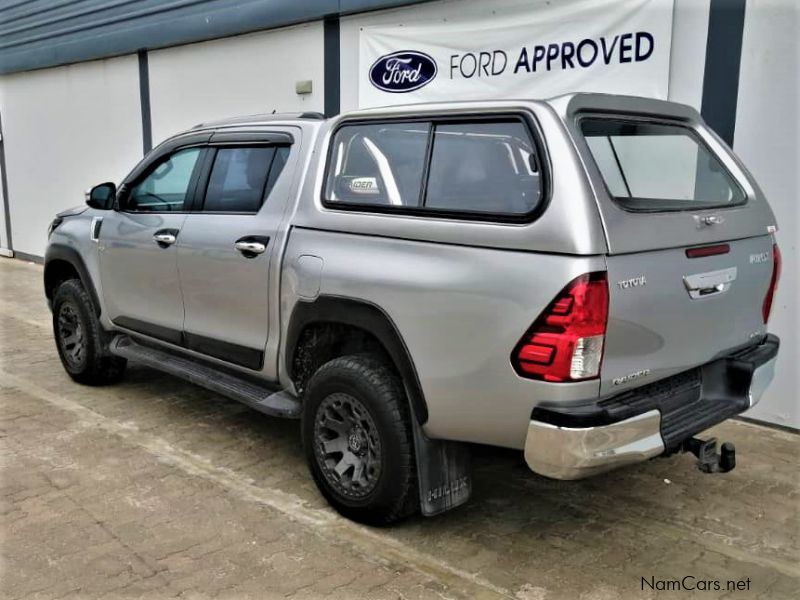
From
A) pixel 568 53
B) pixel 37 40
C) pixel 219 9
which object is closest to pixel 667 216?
pixel 568 53

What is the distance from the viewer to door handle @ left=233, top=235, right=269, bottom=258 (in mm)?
3830

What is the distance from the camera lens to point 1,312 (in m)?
8.48

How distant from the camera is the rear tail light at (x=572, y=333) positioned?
262 centimetres

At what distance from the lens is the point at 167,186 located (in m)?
4.88

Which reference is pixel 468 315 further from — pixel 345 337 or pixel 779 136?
pixel 779 136

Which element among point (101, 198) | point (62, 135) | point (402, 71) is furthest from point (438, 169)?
point (62, 135)

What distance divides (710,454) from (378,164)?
6.56ft

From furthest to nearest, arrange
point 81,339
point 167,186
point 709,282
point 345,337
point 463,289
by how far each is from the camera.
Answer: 1. point 81,339
2. point 167,186
3. point 345,337
4. point 709,282
5. point 463,289

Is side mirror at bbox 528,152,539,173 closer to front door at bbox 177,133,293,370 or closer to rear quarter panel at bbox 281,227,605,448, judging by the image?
rear quarter panel at bbox 281,227,605,448

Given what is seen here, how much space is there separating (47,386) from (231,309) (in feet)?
7.85

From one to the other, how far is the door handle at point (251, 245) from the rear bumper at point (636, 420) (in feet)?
5.80

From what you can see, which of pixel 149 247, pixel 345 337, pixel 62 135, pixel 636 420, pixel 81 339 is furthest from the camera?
pixel 62 135

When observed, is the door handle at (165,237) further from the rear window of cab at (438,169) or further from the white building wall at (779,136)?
the white building wall at (779,136)

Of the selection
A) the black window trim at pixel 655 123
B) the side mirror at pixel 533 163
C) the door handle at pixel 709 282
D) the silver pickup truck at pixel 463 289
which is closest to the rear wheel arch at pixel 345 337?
the silver pickup truck at pixel 463 289
